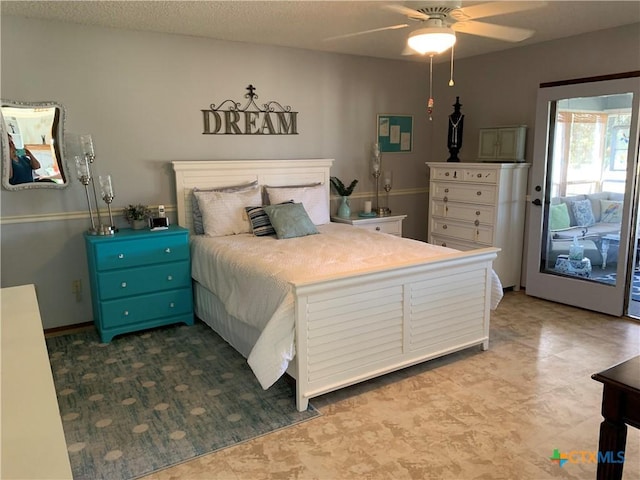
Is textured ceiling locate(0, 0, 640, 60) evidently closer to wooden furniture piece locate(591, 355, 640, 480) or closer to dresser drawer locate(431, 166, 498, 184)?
dresser drawer locate(431, 166, 498, 184)

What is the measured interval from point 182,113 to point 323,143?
1.49 meters

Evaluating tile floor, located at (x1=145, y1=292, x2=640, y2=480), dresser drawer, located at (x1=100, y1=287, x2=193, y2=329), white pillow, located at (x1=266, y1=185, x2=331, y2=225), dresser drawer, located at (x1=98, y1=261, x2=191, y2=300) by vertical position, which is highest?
white pillow, located at (x1=266, y1=185, x2=331, y2=225)

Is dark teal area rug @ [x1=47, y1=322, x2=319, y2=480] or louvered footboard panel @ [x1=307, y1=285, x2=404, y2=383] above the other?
louvered footboard panel @ [x1=307, y1=285, x2=404, y2=383]

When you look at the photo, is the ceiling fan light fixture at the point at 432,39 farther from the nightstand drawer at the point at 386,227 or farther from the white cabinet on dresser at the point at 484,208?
the nightstand drawer at the point at 386,227

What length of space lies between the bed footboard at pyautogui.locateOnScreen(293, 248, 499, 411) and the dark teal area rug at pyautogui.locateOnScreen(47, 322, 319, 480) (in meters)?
0.32

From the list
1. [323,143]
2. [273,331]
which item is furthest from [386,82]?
[273,331]

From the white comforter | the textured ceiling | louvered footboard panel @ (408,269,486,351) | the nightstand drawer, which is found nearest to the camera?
the white comforter

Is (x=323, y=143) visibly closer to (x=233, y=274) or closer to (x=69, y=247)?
(x=233, y=274)

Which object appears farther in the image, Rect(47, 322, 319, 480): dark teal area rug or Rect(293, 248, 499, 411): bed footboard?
Rect(293, 248, 499, 411): bed footboard

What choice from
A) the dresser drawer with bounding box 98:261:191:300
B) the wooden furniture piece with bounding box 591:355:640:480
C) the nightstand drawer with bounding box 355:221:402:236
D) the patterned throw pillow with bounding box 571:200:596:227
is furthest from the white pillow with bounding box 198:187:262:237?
the wooden furniture piece with bounding box 591:355:640:480

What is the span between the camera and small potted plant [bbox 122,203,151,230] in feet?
12.8

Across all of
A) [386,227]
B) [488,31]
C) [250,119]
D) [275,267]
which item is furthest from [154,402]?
[488,31]

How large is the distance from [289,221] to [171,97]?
4.89ft

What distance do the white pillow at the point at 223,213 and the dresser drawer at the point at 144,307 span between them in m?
0.56
